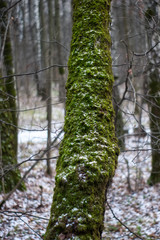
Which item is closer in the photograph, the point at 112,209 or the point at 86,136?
the point at 86,136

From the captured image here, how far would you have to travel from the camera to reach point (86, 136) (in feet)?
5.96

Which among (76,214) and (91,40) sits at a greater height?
(91,40)

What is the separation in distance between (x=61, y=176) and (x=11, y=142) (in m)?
4.73

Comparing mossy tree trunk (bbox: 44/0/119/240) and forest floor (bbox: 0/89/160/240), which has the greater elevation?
mossy tree trunk (bbox: 44/0/119/240)

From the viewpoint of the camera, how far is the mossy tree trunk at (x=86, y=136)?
1.47 m

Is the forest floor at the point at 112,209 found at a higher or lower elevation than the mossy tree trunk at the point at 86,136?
lower

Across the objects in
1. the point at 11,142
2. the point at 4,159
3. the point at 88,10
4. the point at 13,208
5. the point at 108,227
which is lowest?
the point at 108,227

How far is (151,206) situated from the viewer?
5703 mm

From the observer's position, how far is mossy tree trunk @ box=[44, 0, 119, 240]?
1.47 m

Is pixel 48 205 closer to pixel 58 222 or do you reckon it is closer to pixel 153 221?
pixel 153 221

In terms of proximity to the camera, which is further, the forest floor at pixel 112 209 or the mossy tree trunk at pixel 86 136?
the forest floor at pixel 112 209

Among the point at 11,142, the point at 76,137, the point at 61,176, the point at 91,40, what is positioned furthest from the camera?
the point at 11,142

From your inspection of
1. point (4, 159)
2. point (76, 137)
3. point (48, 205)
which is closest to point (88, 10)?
point (76, 137)

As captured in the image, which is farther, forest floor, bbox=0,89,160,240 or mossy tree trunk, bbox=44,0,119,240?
forest floor, bbox=0,89,160,240
